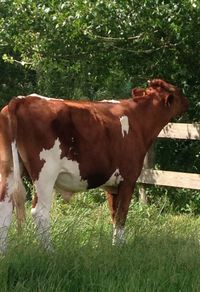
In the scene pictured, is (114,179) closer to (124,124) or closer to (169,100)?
(124,124)

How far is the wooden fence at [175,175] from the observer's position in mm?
9562

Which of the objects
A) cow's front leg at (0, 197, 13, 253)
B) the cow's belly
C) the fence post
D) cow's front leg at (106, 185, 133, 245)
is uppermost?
the cow's belly

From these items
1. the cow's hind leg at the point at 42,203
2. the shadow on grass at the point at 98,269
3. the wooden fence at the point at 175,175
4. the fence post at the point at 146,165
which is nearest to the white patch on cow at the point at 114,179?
the cow's hind leg at the point at 42,203

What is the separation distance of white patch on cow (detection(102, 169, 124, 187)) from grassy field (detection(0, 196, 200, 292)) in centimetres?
89

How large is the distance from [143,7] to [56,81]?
18.2ft

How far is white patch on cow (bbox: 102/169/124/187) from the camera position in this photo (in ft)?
23.8

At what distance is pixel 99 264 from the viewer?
5297 millimetres

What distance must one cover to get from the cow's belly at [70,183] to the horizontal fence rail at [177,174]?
2839 millimetres

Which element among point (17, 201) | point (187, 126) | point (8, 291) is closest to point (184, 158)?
point (187, 126)

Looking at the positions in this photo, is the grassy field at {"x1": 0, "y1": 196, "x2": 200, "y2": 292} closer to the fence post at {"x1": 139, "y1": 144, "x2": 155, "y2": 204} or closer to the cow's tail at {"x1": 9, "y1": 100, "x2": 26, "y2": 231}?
the cow's tail at {"x1": 9, "y1": 100, "x2": 26, "y2": 231}

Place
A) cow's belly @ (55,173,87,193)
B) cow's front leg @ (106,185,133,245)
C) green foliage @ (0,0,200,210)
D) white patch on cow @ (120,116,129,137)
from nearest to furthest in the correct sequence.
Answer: cow's belly @ (55,173,87,193) < cow's front leg @ (106,185,133,245) < white patch on cow @ (120,116,129,137) < green foliage @ (0,0,200,210)

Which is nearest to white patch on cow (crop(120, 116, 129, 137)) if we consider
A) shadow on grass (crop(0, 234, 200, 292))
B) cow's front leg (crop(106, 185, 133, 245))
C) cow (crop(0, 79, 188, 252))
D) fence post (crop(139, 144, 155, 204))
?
cow (crop(0, 79, 188, 252))

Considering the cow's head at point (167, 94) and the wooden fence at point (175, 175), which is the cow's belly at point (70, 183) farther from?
the wooden fence at point (175, 175)

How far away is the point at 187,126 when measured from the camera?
9742 mm
